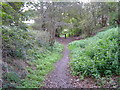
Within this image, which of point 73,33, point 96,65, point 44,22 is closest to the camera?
point 96,65

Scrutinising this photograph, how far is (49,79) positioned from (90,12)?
13.7 metres

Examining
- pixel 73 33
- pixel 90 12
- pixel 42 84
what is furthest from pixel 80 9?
pixel 42 84

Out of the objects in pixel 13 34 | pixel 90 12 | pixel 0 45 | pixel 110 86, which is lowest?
pixel 110 86

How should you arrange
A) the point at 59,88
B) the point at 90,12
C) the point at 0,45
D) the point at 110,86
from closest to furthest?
the point at 0,45
the point at 110,86
the point at 59,88
the point at 90,12

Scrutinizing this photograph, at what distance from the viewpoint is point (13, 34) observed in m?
3.43

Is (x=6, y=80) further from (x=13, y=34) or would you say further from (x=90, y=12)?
(x=90, y=12)

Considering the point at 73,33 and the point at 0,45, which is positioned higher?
the point at 0,45

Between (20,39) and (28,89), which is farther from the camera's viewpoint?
(28,89)

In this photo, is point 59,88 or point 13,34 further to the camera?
point 59,88

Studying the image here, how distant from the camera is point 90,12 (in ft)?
52.7

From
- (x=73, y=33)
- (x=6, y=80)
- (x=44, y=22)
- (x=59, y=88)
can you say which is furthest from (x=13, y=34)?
(x=73, y=33)

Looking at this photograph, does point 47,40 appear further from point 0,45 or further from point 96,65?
point 0,45

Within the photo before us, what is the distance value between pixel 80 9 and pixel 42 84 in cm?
1681

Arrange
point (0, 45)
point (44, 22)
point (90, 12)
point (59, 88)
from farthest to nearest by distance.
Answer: point (90, 12) < point (44, 22) < point (59, 88) < point (0, 45)
